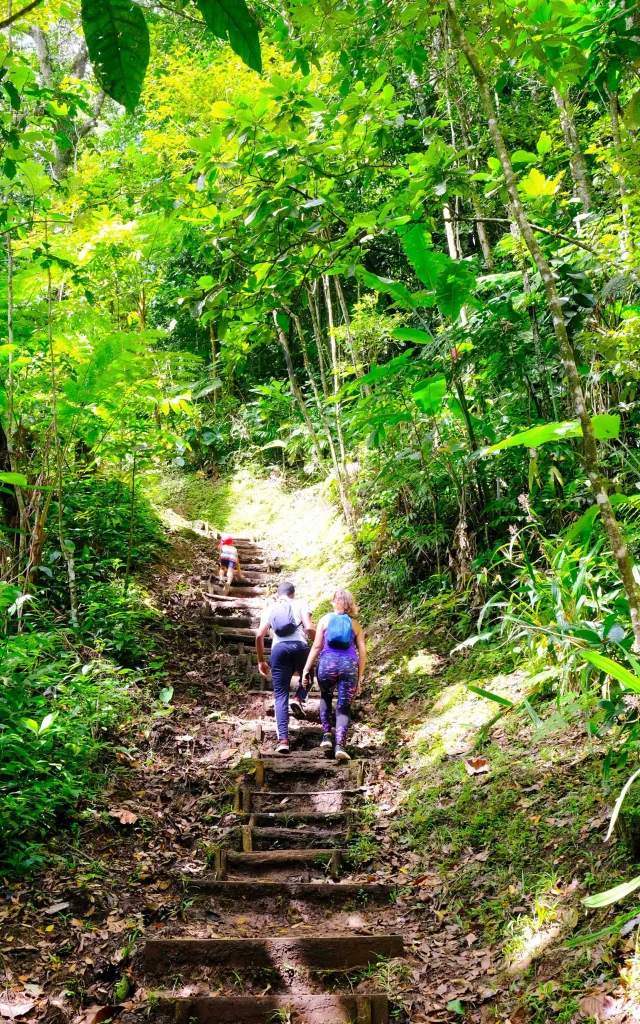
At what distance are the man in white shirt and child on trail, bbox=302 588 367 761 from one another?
0.22 m

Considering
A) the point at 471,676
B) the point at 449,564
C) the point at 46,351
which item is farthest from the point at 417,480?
the point at 46,351

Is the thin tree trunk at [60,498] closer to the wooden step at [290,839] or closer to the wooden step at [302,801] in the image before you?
the wooden step at [302,801]

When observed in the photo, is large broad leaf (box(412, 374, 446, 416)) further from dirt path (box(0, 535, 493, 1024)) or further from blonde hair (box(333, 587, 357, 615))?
dirt path (box(0, 535, 493, 1024))

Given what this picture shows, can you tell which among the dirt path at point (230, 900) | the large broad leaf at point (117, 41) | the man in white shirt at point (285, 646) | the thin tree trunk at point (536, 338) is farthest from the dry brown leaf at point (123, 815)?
the large broad leaf at point (117, 41)

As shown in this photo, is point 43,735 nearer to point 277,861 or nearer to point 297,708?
point 277,861

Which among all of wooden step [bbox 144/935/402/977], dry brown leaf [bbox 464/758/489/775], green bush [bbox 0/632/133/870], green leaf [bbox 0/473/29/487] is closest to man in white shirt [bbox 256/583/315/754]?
green bush [bbox 0/632/133/870]

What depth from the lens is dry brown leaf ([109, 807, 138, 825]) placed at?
406 cm

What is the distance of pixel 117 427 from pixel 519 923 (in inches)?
200

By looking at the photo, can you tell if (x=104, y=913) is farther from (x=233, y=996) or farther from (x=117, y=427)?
(x=117, y=427)

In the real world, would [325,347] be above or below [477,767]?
above

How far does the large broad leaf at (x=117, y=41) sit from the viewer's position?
2.76 feet

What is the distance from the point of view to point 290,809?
4.78 metres

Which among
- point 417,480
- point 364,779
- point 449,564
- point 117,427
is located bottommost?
point 364,779

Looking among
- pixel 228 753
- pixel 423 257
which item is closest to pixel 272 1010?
pixel 228 753
